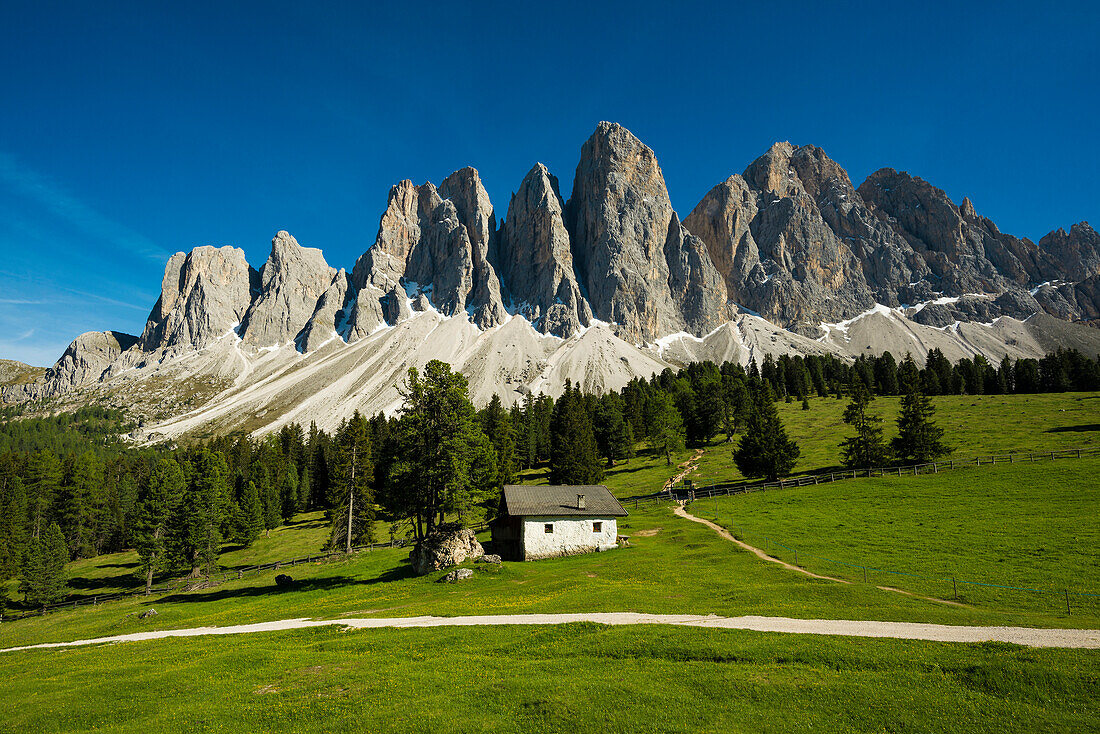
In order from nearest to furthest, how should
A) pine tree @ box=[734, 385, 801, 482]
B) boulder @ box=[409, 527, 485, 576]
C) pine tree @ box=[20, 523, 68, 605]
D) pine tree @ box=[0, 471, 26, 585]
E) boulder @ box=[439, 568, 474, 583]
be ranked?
boulder @ box=[439, 568, 474, 583], boulder @ box=[409, 527, 485, 576], pine tree @ box=[20, 523, 68, 605], pine tree @ box=[0, 471, 26, 585], pine tree @ box=[734, 385, 801, 482]

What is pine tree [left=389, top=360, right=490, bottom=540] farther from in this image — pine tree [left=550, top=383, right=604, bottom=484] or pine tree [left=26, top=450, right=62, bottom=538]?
pine tree [left=26, top=450, right=62, bottom=538]

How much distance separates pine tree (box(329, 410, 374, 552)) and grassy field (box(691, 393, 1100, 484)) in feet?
143

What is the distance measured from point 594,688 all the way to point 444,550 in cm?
2621

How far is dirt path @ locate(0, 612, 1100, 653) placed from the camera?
49.9ft

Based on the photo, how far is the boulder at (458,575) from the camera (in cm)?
3400

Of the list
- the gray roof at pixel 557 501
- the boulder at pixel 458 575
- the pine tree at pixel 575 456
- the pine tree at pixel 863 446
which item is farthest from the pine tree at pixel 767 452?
the boulder at pixel 458 575

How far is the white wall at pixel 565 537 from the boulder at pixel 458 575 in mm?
8030

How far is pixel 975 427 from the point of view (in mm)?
74938

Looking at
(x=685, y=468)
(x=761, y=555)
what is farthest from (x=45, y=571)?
(x=685, y=468)

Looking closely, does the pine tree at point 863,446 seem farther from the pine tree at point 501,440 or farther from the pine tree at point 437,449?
the pine tree at point 437,449

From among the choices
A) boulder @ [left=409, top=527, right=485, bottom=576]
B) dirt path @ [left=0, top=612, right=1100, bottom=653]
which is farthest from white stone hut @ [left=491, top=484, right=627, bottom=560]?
dirt path @ [left=0, top=612, right=1100, bottom=653]

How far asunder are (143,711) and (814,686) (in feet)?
57.9

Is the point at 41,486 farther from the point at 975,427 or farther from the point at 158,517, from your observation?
the point at 975,427

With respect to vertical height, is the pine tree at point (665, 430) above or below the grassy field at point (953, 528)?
above
